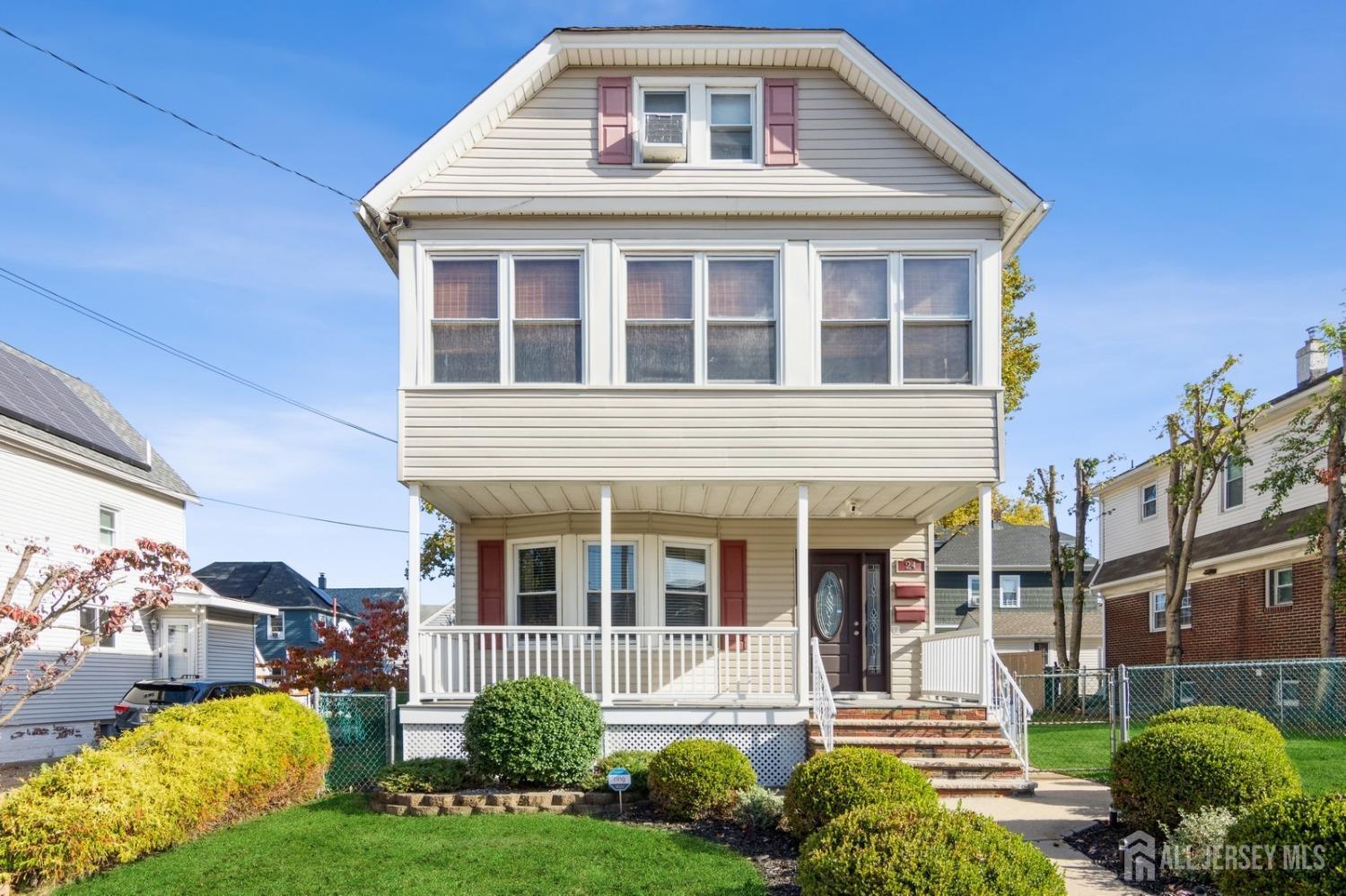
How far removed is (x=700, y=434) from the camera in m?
11.9

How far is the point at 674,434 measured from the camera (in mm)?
11953

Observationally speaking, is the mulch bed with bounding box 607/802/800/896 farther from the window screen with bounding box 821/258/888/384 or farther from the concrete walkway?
the window screen with bounding box 821/258/888/384

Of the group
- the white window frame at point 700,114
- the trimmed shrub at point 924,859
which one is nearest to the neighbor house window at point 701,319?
the white window frame at point 700,114

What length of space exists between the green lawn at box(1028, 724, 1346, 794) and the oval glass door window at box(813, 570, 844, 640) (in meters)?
2.98

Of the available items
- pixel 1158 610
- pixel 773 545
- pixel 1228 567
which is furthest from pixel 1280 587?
pixel 773 545

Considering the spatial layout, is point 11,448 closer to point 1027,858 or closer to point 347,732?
point 347,732

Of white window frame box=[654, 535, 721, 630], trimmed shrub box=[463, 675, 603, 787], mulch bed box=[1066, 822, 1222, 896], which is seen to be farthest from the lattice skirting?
mulch bed box=[1066, 822, 1222, 896]

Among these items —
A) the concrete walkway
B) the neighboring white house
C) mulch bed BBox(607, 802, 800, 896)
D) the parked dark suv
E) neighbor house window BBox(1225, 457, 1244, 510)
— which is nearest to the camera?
the concrete walkway

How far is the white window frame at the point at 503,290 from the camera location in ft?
39.4

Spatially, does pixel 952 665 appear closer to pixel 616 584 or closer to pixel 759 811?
pixel 616 584

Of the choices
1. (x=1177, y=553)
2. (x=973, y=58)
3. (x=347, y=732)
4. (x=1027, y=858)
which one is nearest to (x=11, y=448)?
(x=347, y=732)

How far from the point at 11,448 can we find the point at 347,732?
1019 centimetres

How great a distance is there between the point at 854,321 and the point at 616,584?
4.53m

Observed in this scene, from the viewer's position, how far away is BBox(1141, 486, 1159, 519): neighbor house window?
25078 millimetres
